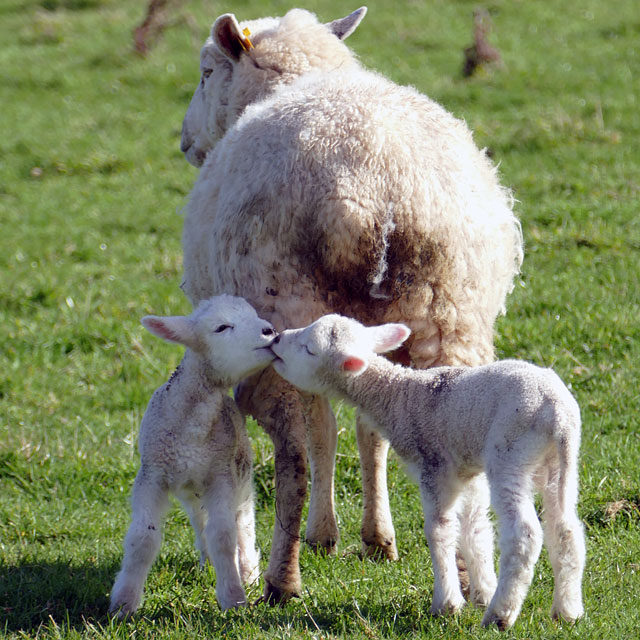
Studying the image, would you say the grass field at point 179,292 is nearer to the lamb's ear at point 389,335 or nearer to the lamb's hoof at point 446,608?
the lamb's hoof at point 446,608

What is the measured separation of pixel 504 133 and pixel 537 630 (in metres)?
7.49

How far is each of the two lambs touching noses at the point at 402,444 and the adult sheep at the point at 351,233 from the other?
0.18 meters

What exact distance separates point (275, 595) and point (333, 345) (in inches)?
42.0

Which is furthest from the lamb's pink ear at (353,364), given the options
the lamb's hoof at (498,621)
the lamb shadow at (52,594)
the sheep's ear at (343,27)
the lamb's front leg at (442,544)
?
the sheep's ear at (343,27)

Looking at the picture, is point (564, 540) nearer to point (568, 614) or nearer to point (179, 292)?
point (568, 614)

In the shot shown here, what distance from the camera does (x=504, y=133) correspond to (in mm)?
10453

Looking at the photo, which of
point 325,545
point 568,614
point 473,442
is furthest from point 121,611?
point 568,614

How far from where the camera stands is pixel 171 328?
4.09 m

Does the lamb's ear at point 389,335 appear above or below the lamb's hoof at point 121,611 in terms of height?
above

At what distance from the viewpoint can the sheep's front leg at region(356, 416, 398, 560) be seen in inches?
194

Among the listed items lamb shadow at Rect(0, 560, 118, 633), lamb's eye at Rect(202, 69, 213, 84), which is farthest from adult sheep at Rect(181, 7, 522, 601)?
lamb's eye at Rect(202, 69, 213, 84)

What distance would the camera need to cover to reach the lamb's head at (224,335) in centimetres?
405

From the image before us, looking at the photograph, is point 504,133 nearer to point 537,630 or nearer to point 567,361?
point 567,361

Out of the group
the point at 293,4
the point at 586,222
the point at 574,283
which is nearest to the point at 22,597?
the point at 574,283
